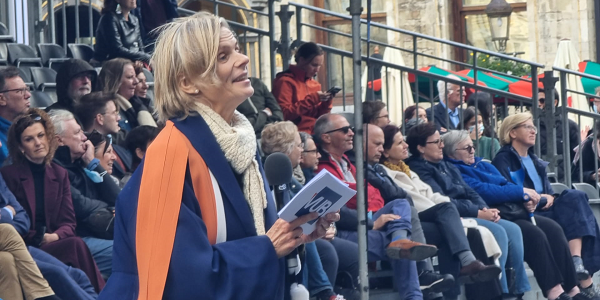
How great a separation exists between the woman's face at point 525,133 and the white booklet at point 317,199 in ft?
21.8

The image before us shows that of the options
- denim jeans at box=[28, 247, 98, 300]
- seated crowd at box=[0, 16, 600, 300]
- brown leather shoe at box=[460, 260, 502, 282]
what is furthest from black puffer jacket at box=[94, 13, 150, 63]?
denim jeans at box=[28, 247, 98, 300]

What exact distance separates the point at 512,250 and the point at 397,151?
3.88 feet

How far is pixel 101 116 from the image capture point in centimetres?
770

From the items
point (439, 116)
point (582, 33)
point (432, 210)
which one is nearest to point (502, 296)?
point (432, 210)

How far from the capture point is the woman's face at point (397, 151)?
28.3 ft

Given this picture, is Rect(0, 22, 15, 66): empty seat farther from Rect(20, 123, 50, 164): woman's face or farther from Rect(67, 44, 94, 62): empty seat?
Rect(20, 123, 50, 164): woman's face

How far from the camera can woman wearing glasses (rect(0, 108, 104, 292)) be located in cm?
638

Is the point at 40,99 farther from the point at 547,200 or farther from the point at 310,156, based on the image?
the point at 547,200

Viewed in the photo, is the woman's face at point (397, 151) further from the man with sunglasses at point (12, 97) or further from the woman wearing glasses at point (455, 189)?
the man with sunglasses at point (12, 97)

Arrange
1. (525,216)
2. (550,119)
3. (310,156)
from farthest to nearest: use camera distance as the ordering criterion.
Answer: (550,119) → (525,216) → (310,156)

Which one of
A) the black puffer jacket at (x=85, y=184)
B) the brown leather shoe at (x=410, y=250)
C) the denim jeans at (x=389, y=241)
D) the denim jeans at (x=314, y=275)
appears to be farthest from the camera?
the denim jeans at (x=389, y=241)

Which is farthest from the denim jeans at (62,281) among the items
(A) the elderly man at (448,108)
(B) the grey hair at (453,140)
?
(A) the elderly man at (448,108)

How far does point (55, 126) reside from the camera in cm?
711

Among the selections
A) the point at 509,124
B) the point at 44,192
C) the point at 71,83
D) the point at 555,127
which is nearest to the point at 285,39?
the point at 509,124
